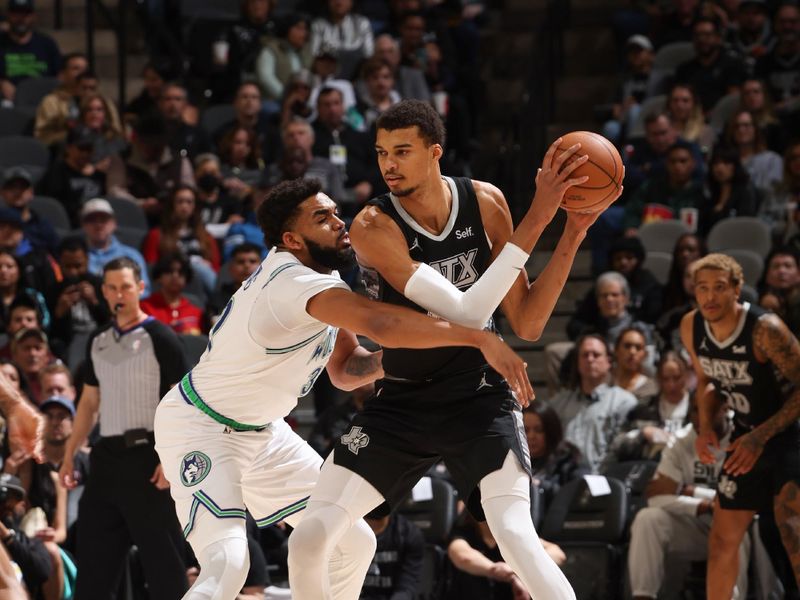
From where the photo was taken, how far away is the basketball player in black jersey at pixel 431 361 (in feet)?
15.8

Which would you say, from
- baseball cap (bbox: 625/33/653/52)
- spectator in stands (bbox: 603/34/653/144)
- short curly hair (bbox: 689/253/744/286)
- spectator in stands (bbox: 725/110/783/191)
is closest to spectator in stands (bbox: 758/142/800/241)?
spectator in stands (bbox: 725/110/783/191)

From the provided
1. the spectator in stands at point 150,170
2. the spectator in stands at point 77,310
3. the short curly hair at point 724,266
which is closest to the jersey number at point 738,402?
the short curly hair at point 724,266

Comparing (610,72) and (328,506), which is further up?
(610,72)

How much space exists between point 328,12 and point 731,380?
7692 millimetres

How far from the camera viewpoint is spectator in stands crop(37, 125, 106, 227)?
11539mm

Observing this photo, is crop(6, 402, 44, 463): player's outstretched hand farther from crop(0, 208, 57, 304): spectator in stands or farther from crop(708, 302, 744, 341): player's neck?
crop(0, 208, 57, 304): spectator in stands

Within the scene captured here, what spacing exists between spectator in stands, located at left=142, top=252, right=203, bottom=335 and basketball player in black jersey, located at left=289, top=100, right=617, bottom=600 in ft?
15.8

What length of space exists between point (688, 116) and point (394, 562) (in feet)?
19.0

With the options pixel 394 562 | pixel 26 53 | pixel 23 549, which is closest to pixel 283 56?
pixel 26 53

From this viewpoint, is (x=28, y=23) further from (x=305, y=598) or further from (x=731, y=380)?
(x=305, y=598)

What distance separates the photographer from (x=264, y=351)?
5.21 m

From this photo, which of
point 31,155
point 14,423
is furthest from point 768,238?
point 14,423

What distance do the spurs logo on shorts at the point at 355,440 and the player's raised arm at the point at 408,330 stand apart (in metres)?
0.43

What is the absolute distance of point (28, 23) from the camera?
13234 mm
